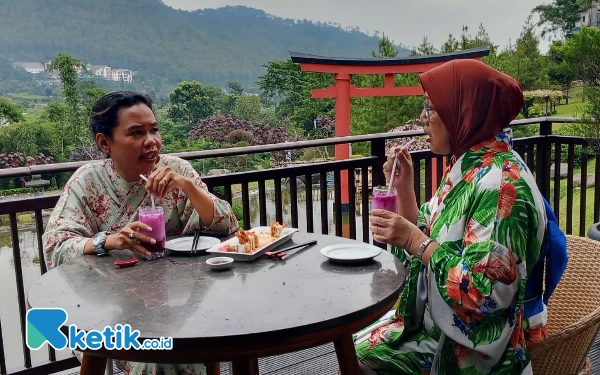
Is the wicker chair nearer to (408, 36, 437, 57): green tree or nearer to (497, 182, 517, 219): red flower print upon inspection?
(497, 182, 517, 219): red flower print

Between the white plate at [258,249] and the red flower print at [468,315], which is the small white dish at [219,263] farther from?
the red flower print at [468,315]

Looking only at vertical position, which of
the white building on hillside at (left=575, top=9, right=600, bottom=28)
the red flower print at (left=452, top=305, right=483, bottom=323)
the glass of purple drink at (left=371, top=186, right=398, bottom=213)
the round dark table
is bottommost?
the red flower print at (left=452, top=305, right=483, bottom=323)

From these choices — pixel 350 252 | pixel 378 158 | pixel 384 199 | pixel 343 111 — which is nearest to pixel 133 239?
pixel 350 252

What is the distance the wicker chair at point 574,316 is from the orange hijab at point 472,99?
1.69 feet

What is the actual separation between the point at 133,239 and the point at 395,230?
0.79 m

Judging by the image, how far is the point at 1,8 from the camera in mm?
39000

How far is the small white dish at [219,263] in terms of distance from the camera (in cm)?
147

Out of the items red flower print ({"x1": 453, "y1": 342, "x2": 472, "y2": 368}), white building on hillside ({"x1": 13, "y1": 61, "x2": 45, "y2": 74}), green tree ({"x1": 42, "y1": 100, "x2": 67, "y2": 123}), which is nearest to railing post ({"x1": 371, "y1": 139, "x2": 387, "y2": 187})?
red flower print ({"x1": 453, "y1": 342, "x2": 472, "y2": 368})

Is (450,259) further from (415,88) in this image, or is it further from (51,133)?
(51,133)

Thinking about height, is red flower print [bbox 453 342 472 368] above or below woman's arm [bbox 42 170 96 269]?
below

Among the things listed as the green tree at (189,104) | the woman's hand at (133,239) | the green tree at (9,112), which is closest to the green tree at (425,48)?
the green tree at (189,104)

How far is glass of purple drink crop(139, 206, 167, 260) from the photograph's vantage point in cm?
157

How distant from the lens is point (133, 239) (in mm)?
1580

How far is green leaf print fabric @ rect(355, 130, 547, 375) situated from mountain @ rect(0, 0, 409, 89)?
2888cm
